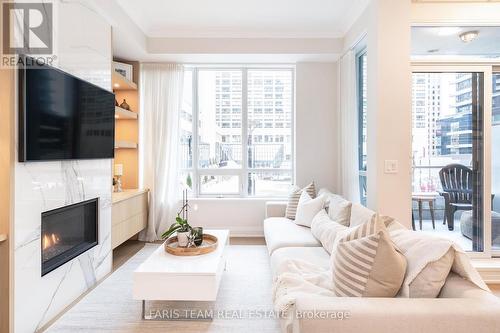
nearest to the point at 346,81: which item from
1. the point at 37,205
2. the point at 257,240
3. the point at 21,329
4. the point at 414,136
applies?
the point at 414,136

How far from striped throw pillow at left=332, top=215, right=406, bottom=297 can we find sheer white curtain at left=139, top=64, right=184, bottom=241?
10.7 ft

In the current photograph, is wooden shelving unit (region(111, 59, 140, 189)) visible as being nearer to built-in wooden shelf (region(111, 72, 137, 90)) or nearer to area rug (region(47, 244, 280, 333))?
built-in wooden shelf (region(111, 72, 137, 90))

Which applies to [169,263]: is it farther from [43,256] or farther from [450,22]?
[450,22]

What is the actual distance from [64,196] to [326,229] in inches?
86.6

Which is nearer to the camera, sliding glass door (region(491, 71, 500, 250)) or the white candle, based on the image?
sliding glass door (region(491, 71, 500, 250))

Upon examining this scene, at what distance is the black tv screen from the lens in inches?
75.1

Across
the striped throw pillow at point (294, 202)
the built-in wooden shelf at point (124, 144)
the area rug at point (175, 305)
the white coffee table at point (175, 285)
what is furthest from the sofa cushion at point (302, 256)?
the built-in wooden shelf at point (124, 144)

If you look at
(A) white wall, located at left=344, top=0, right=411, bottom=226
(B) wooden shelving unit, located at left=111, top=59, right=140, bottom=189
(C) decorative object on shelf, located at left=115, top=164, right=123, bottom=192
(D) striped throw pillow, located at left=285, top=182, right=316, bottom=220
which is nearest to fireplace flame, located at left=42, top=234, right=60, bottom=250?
(C) decorative object on shelf, located at left=115, top=164, right=123, bottom=192

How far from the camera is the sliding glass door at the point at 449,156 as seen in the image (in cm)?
300

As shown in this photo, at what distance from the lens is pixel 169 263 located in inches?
88.7

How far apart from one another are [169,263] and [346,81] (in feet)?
9.96

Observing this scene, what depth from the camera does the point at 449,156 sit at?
120 inches

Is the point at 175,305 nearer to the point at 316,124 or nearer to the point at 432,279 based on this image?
the point at 432,279

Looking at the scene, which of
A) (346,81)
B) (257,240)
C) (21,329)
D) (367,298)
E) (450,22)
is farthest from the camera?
(257,240)
